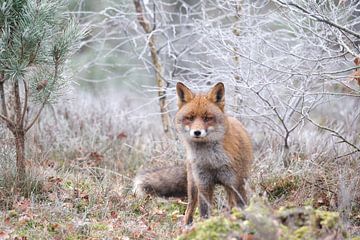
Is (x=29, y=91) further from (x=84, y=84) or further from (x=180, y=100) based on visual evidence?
(x=84, y=84)

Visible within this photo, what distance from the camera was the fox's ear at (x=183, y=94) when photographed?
679 centimetres

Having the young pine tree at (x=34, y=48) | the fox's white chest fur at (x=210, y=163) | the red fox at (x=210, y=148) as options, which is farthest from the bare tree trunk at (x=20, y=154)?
the fox's white chest fur at (x=210, y=163)

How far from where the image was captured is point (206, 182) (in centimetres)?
671

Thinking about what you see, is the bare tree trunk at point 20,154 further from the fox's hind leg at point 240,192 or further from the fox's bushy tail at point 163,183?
the fox's hind leg at point 240,192

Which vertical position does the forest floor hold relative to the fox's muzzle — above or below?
below

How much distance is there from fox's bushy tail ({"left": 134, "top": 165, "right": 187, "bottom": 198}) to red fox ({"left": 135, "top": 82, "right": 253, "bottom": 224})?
952mm

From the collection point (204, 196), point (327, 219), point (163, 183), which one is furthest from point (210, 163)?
point (327, 219)

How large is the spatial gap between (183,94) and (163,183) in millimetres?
1580

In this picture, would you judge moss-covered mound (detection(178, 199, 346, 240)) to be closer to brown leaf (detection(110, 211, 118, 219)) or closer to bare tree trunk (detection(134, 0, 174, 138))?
brown leaf (detection(110, 211, 118, 219))

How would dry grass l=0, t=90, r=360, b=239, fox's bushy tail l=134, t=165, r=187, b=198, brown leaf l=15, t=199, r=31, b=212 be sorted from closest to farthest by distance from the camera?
dry grass l=0, t=90, r=360, b=239, brown leaf l=15, t=199, r=31, b=212, fox's bushy tail l=134, t=165, r=187, b=198

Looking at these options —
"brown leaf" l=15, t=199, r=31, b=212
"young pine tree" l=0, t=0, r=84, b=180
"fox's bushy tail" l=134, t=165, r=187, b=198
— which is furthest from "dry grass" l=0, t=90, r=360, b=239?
"young pine tree" l=0, t=0, r=84, b=180

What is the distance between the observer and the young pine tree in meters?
6.63

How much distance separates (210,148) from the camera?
6633 mm

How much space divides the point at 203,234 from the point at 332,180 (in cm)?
363
